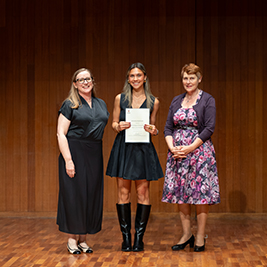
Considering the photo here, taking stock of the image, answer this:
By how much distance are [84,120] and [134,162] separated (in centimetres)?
57

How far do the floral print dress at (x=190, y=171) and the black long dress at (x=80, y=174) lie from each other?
670mm

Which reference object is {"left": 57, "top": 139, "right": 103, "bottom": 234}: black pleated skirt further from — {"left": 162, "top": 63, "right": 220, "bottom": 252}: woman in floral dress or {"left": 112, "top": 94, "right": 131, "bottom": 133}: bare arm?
{"left": 162, "top": 63, "right": 220, "bottom": 252}: woman in floral dress

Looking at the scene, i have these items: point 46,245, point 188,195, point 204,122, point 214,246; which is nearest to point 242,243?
point 214,246

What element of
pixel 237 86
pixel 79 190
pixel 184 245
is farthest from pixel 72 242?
pixel 237 86

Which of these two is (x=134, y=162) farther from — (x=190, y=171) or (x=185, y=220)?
(x=185, y=220)

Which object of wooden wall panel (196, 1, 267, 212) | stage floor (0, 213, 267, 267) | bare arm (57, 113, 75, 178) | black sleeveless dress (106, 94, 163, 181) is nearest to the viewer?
stage floor (0, 213, 267, 267)

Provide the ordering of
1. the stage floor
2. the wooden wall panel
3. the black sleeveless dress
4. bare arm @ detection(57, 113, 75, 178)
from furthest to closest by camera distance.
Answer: the wooden wall panel < the black sleeveless dress < bare arm @ detection(57, 113, 75, 178) < the stage floor

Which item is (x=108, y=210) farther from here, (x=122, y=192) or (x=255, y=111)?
(x=255, y=111)

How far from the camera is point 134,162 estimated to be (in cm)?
354

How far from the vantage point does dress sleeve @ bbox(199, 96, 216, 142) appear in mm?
3443

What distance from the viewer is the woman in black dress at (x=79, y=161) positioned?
345 cm

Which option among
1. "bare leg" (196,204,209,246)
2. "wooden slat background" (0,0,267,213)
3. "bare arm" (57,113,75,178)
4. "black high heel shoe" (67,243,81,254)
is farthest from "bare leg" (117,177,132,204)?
"wooden slat background" (0,0,267,213)

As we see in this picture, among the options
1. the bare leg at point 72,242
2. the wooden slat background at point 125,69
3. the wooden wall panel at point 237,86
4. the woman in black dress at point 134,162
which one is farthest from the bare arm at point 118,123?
the wooden wall panel at point 237,86

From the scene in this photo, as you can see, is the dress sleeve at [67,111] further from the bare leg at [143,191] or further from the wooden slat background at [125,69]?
the wooden slat background at [125,69]
